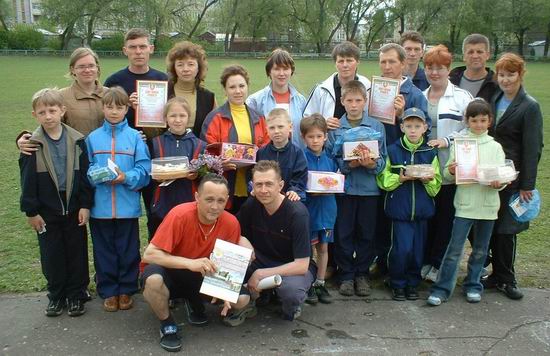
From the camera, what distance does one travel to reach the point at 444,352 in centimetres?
385

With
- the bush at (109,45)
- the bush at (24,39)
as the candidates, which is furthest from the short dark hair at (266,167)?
the bush at (24,39)

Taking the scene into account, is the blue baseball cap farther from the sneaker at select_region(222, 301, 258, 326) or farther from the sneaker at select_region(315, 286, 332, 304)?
the sneaker at select_region(222, 301, 258, 326)

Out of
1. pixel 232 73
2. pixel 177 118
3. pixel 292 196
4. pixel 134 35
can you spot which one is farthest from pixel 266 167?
pixel 134 35

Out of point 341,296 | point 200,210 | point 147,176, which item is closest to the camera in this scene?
point 200,210

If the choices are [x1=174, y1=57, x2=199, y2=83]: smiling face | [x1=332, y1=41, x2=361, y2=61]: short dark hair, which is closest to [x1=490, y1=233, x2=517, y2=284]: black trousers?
[x1=332, y1=41, x2=361, y2=61]: short dark hair

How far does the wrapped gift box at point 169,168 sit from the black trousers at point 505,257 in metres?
3.04

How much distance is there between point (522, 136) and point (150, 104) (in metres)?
3.48

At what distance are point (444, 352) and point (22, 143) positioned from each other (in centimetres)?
374

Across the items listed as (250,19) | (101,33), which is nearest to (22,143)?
(250,19)

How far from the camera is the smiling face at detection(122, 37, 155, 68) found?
200 inches

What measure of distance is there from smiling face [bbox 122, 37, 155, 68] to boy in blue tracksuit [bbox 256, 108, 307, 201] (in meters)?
1.54

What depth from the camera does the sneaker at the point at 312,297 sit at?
4.68 meters

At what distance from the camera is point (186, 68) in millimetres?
4973

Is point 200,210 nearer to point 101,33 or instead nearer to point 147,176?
point 147,176
